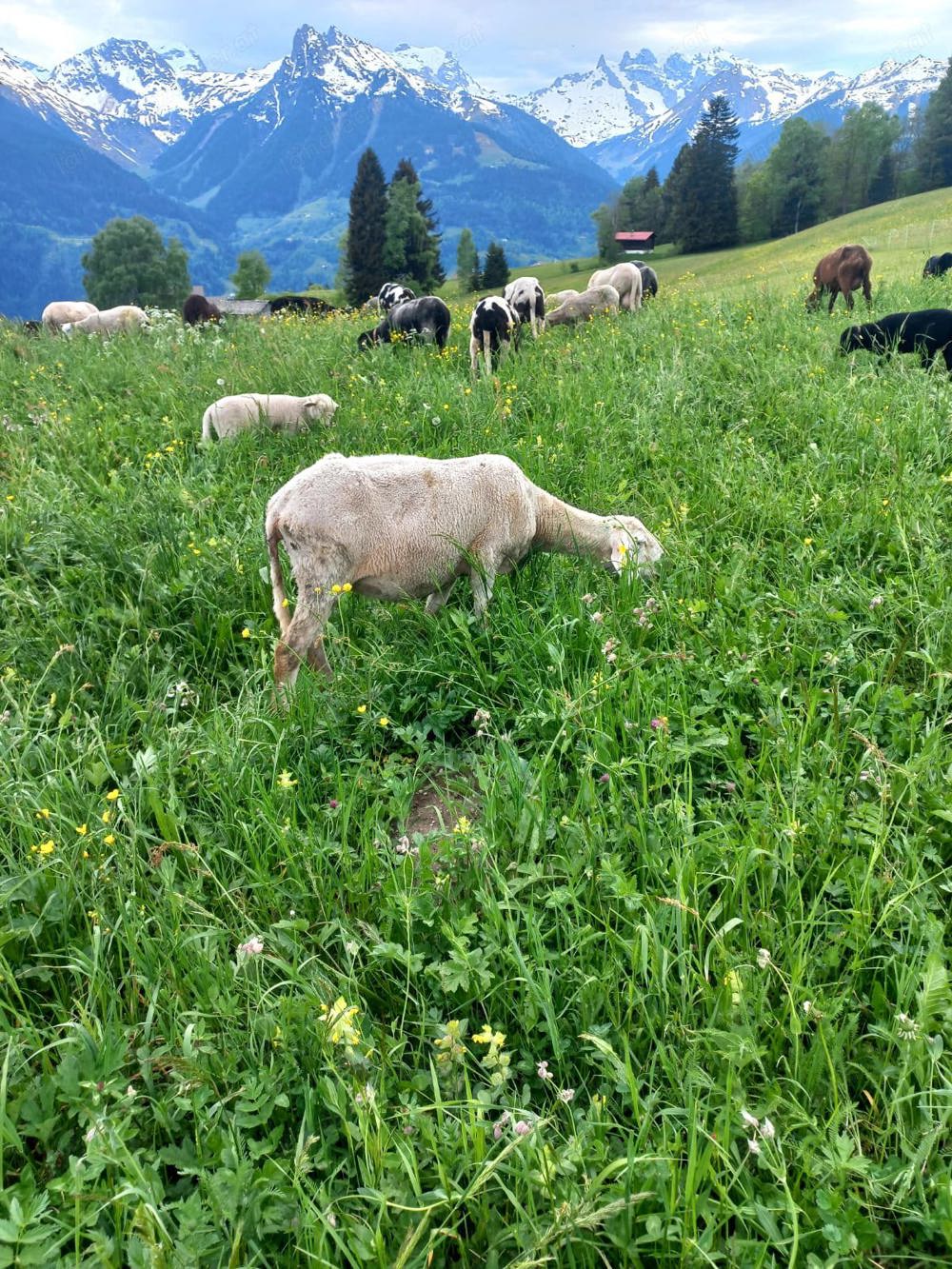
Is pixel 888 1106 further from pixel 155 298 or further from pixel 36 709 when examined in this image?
pixel 155 298

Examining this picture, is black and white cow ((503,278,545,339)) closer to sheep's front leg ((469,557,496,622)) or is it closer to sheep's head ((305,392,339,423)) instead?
sheep's head ((305,392,339,423))

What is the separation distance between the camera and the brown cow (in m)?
11.4

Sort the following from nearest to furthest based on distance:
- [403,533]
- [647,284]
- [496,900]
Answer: [496,900], [403,533], [647,284]

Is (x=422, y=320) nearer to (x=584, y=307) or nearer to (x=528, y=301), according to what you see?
(x=528, y=301)

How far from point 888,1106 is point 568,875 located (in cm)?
101

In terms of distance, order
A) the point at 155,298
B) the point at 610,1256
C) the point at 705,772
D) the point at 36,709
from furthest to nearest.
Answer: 1. the point at 155,298
2. the point at 36,709
3. the point at 705,772
4. the point at 610,1256

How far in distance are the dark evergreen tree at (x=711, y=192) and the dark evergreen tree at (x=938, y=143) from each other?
17.5 meters

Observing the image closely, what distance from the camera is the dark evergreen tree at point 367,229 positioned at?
48.6 metres

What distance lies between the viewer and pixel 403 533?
3.89 metres

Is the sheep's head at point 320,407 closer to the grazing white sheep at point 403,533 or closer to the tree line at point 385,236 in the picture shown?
the grazing white sheep at point 403,533

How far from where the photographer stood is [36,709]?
3303 millimetres

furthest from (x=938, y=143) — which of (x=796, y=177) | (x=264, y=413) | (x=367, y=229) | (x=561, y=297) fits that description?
(x=264, y=413)

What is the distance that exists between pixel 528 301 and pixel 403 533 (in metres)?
12.0

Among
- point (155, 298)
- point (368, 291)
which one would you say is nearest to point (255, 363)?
point (368, 291)
